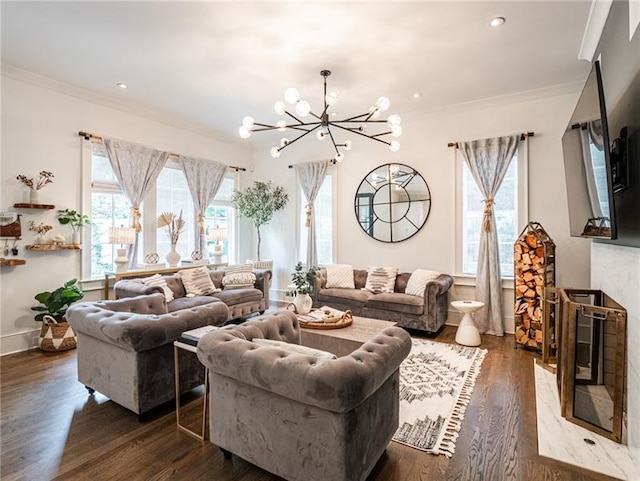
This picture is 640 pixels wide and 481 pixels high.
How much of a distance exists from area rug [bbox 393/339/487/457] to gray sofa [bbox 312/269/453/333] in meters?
0.36

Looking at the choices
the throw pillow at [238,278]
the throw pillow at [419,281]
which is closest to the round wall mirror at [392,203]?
the throw pillow at [419,281]

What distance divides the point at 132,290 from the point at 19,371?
4.15ft

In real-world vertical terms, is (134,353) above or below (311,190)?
below

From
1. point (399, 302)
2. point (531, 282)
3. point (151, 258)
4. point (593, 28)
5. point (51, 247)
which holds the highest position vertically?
point (593, 28)

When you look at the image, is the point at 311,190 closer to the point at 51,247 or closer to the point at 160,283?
the point at 160,283

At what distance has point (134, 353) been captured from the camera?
2.38 m

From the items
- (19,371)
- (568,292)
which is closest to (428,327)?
(568,292)

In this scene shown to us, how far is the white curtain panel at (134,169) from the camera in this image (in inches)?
191

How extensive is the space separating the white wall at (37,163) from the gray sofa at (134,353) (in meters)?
1.96

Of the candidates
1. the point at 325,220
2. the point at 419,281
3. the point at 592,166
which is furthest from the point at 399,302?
the point at 592,166

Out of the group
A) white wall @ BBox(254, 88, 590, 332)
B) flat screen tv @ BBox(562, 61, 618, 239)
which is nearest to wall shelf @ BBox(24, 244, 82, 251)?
white wall @ BBox(254, 88, 590, 332)

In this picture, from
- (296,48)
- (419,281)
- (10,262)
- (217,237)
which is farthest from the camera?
(217,237)

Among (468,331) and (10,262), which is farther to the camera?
(468,331)

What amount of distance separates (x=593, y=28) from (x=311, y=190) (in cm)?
430
